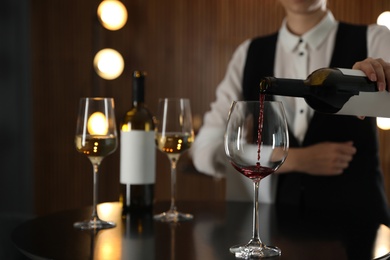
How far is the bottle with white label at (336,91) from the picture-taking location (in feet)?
3.31

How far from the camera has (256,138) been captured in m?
1.05

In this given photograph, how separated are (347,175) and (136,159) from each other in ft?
2.70

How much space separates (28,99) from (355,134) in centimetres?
236

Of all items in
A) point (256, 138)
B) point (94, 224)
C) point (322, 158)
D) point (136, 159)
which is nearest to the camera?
point (256, 138)

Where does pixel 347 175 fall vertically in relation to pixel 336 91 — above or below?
below

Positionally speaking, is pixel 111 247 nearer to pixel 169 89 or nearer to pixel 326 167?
pixel 326 167

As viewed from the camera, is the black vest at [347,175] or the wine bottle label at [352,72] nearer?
the wine bottle label at [352,72]

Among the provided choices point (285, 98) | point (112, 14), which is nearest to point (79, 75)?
point (112, 14)

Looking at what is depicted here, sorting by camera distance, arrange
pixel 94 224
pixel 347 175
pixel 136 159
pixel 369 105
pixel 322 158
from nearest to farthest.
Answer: pixel 369 105 < pixel 94 224 < pixel 136 159 < pixel 322 158 < pixel 347 175

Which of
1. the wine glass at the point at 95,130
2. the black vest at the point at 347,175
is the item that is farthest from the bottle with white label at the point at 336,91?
the black vest at the point at 347,175

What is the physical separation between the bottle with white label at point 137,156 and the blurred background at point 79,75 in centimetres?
203

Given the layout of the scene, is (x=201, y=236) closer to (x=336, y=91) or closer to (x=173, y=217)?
(x=173, y=217)

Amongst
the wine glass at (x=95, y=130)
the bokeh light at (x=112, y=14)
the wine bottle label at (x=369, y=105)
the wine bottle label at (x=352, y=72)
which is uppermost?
the bokeh light at (x=112, y=14)

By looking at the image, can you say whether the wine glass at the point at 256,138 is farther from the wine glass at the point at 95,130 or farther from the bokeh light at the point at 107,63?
the bokeh light at the point at 107,63
